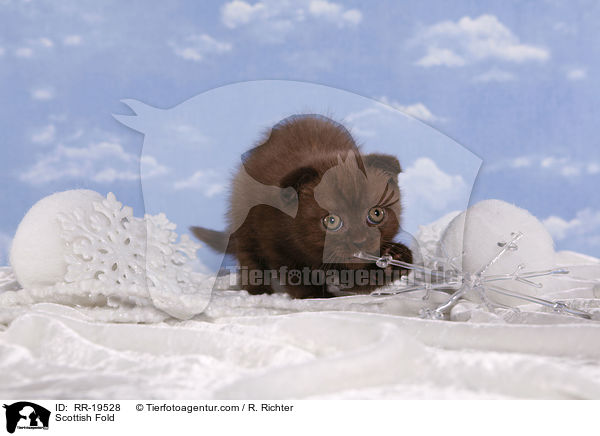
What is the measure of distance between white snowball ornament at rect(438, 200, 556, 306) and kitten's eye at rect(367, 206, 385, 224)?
14 centimetres

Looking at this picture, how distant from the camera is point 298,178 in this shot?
0.88 meters

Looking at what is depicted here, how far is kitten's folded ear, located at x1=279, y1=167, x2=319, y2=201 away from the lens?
88cm

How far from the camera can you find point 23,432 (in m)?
0.54

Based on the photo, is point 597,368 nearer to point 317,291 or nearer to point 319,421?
point 319,421

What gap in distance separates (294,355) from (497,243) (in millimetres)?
482

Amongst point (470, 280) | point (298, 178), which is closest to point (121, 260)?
point (298, 178)

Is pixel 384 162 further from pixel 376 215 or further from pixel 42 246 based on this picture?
pixel 42 246

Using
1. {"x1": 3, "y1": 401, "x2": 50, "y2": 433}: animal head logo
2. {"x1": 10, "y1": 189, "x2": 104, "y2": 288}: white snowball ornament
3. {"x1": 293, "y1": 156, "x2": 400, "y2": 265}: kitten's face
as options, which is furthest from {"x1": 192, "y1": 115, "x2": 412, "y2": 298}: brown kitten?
{"x1": 3, "y1": 401, "x2": 50, "y2": 433}: animal head logo

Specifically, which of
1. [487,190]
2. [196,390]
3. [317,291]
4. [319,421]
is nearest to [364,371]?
[319,421]

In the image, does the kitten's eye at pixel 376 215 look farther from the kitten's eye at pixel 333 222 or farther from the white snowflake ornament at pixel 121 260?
the white snowflake ornament at pixel 121 260

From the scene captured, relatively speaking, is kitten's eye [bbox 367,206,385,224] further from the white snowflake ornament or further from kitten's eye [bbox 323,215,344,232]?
the white snowflake ornament

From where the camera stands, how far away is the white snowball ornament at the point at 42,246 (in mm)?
956

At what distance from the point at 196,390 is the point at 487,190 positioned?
3.04 feet

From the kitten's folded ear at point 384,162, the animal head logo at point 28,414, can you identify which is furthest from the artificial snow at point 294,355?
the kitten's folded ear at point 384,162
